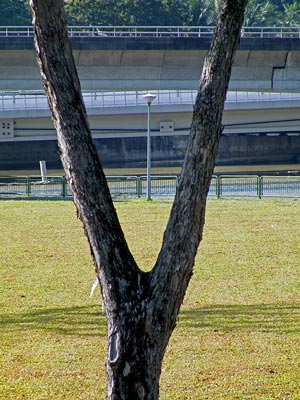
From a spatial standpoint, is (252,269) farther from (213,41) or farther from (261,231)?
(213,41)

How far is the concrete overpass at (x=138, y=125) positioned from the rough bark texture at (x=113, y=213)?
4123 cm

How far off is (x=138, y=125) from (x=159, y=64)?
55.4 feet

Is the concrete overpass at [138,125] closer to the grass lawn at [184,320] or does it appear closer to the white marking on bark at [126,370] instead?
the grass lawn at [184,320]

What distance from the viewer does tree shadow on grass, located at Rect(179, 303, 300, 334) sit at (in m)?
9.14

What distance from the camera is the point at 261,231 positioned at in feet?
59.7

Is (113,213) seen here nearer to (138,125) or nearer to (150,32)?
(150,32)

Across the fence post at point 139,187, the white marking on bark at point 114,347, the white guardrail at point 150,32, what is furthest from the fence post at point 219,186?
the white marking on bark at point 114,347

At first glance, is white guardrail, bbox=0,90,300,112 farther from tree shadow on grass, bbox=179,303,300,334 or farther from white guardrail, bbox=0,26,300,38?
tree shadow on grass, bbox=179,303,300,334

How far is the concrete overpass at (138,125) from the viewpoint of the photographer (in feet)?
152

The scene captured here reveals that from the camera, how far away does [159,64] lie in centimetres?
3161

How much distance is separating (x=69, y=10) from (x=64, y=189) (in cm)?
4078

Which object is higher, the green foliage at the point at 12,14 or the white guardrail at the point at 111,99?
the green foliage at the point at 12,14

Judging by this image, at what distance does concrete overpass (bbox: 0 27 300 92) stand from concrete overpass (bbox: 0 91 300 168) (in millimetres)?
14463

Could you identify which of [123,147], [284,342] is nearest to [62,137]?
[284,342]
